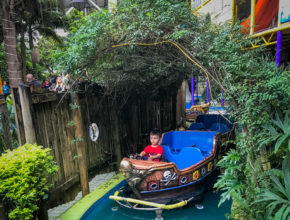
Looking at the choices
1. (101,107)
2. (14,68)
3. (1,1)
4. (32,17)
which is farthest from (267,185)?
(32,17)

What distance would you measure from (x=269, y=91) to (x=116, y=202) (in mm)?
3389

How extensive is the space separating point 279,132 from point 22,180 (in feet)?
10.0

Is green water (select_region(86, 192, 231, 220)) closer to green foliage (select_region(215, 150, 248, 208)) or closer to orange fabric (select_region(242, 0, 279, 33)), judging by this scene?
green foliage (select_region(215, 150, 248, 208))

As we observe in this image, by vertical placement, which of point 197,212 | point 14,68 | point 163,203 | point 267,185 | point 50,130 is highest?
point 14,68

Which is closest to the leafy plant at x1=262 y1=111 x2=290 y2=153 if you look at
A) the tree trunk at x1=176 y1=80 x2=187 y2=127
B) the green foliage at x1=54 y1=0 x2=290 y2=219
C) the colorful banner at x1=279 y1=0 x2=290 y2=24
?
the green foliage at x1=54 y1=0 x2=290 y2=219

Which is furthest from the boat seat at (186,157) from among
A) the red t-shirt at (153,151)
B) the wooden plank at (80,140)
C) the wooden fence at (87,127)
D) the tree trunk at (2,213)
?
the tree trunk at (2,213)

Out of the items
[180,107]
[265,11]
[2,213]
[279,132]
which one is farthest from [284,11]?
[2,213]

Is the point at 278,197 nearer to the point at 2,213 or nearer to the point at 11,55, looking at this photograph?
the point at 2,213

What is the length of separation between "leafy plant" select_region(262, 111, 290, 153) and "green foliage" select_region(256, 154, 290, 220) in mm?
224

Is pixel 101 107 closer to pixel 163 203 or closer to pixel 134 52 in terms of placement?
pixel 134 52

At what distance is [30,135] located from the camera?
317 cm

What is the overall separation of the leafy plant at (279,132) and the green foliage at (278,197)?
22 cm

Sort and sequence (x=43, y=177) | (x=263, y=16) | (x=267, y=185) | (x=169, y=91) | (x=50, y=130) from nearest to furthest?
(x=267, y=185), (x=43, y=177), (x=50, y=130), (x=263, y=16), (x=169, y=91)

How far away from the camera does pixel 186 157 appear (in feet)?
15.6
